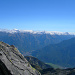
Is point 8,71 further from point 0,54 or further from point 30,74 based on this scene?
point 30,74

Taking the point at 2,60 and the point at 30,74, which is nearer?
the point at 2,60

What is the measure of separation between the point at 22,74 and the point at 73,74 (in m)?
95.9

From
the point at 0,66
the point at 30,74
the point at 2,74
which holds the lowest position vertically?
the point at 30,74

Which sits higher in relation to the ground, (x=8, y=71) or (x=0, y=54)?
(x=0, y=54)

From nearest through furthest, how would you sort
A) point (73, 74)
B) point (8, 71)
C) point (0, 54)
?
point (8, 71) < point (0, 54) < point (73, 74)

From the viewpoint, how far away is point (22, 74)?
52.6 feet

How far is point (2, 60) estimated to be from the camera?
15.1m

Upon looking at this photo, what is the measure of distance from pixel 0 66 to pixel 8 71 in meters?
1.54

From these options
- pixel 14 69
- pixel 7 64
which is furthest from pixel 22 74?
pixel 7 64

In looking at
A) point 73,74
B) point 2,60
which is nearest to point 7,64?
point 2,60

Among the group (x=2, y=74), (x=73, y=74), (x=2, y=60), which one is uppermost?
(x=2, y=60)

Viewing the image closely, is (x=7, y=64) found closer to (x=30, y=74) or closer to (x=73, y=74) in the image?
(x=30, y=74)

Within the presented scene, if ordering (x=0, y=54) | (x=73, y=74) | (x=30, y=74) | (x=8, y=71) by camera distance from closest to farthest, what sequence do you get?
(x=8, y=71)
(x=0, y=54)
(x=30, y=74)
(x=73, y=74)

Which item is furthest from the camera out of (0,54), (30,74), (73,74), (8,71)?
(73,74)
